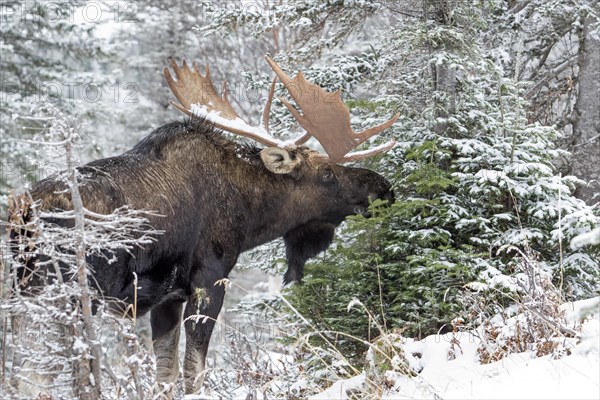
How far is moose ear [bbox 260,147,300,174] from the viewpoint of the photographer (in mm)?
6918

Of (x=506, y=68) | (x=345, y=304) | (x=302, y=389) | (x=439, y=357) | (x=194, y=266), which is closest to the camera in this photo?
(x=439, y=357)

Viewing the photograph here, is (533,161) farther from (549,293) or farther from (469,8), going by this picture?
(549,293)

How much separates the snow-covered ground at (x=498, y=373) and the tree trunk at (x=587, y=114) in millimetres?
3402

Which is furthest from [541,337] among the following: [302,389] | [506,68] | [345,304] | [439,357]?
[506,68]

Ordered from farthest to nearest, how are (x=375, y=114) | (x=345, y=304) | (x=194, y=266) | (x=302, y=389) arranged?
(x=375, y=114), (x=345, y=304), (x=194, y=266), (x=302, y=389)

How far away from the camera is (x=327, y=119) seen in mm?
6980

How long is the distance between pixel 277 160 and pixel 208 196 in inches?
32.5

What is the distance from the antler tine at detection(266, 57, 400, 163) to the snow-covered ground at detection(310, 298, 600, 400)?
202 centimetres

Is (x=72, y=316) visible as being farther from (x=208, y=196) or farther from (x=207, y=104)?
(x=207, y=104)

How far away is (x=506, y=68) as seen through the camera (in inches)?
351

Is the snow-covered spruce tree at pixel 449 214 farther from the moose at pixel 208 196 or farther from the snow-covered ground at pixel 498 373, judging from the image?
the snow-covered ground at pixel 498 373

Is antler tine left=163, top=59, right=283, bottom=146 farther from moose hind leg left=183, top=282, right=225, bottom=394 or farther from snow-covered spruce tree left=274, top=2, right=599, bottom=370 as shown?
moose hind leg left=183, top=282, right=225, bottom=394

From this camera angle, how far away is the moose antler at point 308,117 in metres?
6.88

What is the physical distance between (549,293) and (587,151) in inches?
153
